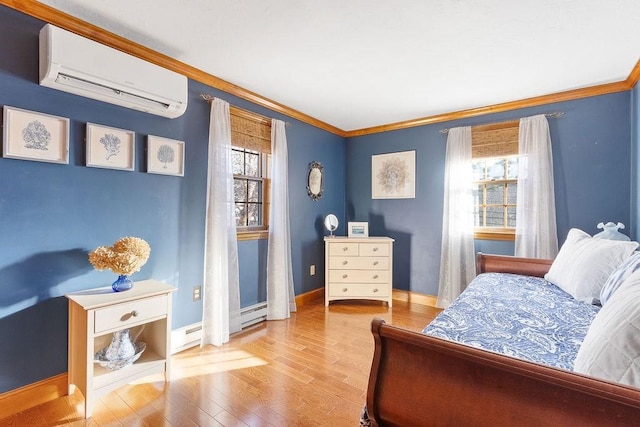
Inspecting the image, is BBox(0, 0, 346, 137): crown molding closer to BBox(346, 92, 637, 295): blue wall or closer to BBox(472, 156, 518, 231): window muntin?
BBox(346, 92, 637, 295): blue wall

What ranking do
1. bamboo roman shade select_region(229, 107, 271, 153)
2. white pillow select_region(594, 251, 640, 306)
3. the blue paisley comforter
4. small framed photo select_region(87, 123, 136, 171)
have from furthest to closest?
1. bamboo roman shade select_region(229, 107, 271, 153)
2. small framed photo select_region(87, 123, 136, 171)
3. white pillow select_region(594, 251, 640, 306)
4. the blue paisley comforter

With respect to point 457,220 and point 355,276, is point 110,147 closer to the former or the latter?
point 355,276

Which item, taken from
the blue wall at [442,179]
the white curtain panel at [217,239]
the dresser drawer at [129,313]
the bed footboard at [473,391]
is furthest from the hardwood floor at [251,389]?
the blue wall at [442,179]

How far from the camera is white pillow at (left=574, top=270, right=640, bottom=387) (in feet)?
2.54

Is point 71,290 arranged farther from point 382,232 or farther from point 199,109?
point 382,232

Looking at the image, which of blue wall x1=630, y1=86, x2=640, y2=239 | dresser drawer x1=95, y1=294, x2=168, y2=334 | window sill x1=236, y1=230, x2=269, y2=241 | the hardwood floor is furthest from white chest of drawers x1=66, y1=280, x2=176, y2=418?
blue wall x1=630, y1=86, x2=640, y2=239

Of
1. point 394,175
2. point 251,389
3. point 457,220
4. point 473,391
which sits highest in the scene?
point 394,175

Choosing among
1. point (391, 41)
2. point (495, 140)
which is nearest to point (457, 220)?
point (495, 140)

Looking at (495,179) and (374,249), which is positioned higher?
(495,179)

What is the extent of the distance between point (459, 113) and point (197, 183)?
2882mm

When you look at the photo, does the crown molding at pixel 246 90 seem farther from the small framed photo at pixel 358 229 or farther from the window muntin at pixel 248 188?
the small framed photo at pixel 358 229

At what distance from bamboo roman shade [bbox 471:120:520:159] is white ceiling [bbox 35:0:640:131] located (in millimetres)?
366

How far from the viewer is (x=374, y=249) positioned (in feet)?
11.8

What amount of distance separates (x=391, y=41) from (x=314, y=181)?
2032 millimetres
